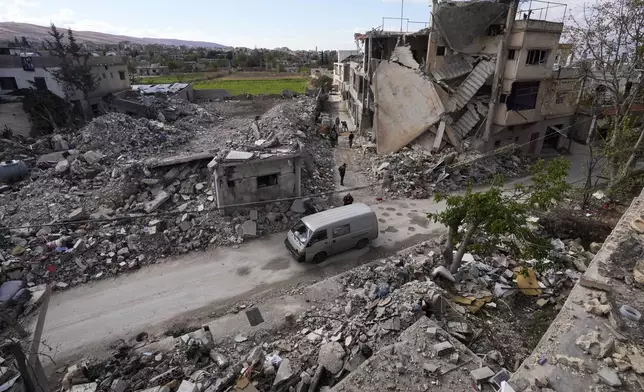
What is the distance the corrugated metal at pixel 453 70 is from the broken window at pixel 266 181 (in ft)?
44.2

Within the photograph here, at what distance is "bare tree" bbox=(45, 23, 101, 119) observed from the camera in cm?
2828

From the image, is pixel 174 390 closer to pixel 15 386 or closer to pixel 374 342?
pixel 15 386

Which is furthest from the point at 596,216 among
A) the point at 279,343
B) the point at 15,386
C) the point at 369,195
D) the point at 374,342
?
the point at 15,386

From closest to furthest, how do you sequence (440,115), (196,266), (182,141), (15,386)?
(15,386) < (196,266) < (440,115) < (182,141)

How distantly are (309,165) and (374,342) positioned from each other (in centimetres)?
1166

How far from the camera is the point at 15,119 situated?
2606 centimetres

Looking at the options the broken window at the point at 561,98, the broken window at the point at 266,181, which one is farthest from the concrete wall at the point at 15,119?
the broken window at the point at 561,98

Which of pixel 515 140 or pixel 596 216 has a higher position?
pixel 515 140

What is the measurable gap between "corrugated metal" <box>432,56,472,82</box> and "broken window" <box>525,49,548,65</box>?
3.27 metres

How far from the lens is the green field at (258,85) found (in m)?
55.0

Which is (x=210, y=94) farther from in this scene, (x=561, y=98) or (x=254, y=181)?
(x=561, y=98)

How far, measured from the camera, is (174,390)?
7465mm

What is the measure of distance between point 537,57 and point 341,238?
1782 cm

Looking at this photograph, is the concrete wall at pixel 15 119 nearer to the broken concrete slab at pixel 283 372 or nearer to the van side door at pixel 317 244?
the van side door at pixel 317 244
